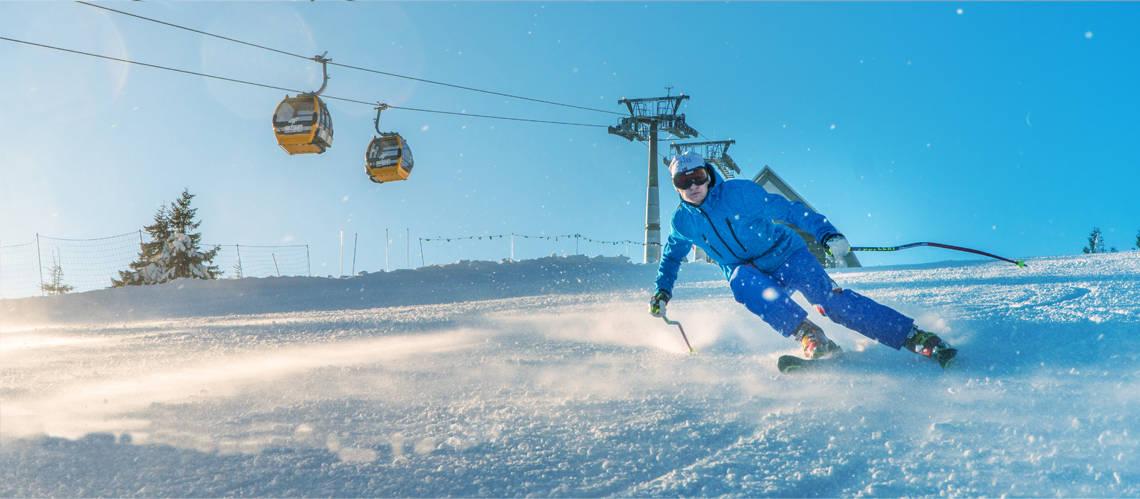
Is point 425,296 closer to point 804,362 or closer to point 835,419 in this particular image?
point 804,362

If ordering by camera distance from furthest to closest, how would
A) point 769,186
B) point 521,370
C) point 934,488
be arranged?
point 769,186, point 521,370, point 934,488

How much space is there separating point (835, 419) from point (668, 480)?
90 centimetres

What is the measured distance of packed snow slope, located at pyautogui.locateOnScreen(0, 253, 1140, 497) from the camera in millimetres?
2520

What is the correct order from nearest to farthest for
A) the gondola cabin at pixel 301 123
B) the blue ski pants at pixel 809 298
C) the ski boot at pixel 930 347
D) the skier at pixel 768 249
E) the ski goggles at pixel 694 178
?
the ski boot at pixel 930 347 → the blue ski pants at pixel 809 298 → the skier at pixel 768 249 → the ski goggles at pixel 694 178 → the gondola cabin at pixel 301 123

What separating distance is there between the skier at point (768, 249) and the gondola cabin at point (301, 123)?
10.8m

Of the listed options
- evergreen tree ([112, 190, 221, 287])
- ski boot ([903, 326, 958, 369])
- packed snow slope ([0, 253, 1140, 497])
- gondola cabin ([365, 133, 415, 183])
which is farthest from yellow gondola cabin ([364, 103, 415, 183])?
evergreen tree ([112, 190, 221, 287])

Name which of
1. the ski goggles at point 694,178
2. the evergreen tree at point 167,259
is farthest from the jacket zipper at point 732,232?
the evergreen tree at point 167,259

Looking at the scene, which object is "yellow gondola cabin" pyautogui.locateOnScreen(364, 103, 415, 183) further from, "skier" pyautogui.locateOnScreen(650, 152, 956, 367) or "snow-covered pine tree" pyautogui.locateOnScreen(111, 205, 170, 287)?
"snow-covered pine tree" pyautogui.locateOnScreen(111, 205, 170, 287)

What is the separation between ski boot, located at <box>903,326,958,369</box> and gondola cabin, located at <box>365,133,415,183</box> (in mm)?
13693

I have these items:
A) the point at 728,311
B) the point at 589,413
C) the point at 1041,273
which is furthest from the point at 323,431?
the point at 1041,273

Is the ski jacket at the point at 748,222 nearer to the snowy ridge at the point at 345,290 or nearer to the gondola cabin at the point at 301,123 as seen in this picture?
the snowy ridge at the point at 345,290

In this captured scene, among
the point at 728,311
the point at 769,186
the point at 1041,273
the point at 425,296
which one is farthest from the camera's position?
the point at 769,186

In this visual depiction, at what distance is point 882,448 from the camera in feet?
8.66

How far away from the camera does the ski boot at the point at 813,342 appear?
13.4 ft
